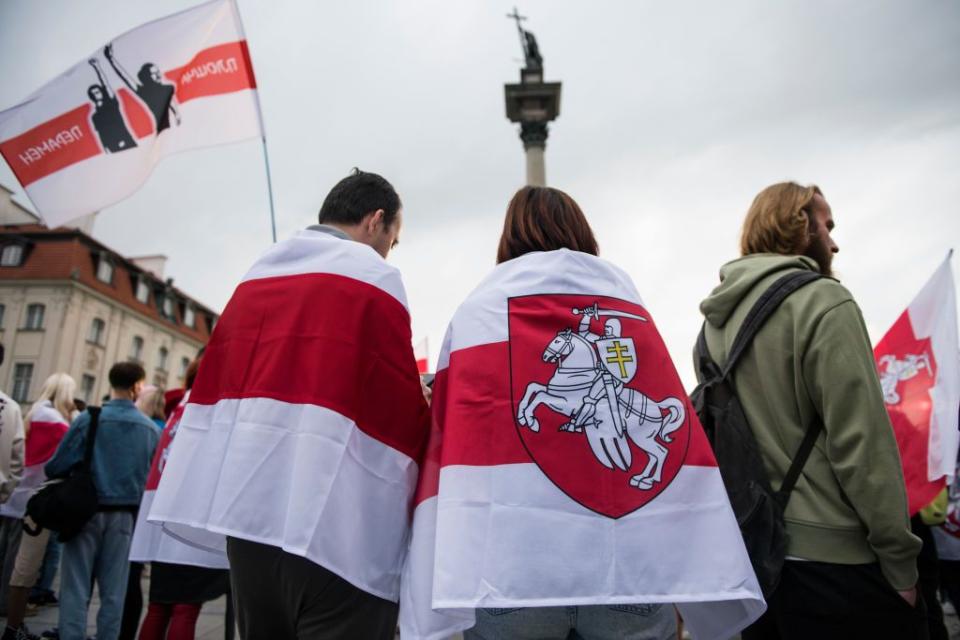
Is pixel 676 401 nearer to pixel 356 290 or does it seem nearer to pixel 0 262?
pixel 356 290

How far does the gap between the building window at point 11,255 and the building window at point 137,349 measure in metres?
7.05

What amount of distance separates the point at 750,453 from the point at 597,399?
26.6 inches

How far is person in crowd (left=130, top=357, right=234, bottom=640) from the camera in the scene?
3568 mm

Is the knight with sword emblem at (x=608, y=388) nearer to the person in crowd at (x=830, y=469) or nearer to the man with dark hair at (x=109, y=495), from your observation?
the person in crowd at (x=830, y=469)

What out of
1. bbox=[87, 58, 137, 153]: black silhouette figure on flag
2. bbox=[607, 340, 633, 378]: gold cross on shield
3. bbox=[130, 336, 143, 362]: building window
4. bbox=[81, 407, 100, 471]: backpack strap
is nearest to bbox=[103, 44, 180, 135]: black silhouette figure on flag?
bbox=[87, 58, 137, 153]: black silhouette figure on flag

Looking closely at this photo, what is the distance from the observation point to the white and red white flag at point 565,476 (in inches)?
67.0

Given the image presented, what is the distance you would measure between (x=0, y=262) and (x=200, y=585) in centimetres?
3891

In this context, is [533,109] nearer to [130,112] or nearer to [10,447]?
[130,112]

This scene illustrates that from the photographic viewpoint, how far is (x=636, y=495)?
179cm

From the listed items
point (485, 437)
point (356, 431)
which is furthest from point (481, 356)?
point (356, 431)

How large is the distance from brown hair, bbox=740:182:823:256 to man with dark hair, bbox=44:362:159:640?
4209mm

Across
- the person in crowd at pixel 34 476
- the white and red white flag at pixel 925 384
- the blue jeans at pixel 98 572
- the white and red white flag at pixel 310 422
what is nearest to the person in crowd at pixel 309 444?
the white and red white flag at pixel 310 422

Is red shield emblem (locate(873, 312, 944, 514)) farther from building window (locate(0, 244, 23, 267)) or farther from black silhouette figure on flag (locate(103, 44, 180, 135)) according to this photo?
building window (locate(0, 244, 23, 267))

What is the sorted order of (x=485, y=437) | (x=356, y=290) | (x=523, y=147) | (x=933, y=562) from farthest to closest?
(x=523, y=147) < (x=933, y=562) < (x=356, y=290) < (x=485, y=437)
